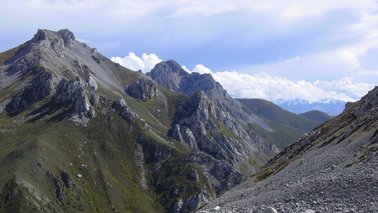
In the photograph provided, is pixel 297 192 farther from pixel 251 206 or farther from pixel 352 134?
pixel 352 134

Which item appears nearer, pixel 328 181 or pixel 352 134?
pixel 328 181

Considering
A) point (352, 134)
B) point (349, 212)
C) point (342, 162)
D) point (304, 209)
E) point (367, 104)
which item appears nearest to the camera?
point (349, 212)

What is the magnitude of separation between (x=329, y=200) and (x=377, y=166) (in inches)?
275

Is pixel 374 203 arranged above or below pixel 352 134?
below

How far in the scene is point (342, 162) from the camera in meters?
54.3

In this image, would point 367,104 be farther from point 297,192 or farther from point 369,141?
point 297,192

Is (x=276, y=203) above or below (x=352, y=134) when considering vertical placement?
A: below

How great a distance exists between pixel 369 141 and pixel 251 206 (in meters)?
21.2

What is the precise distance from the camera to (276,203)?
4116cm

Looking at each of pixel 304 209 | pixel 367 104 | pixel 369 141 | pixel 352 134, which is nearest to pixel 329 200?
pixel 304 209

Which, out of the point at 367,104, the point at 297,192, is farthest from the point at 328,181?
the point at 367,104

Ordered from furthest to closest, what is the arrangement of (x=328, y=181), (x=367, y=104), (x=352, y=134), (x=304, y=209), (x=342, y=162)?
(x=367, y=104)
(x=352, y=134)
(x=342, y=162)
(x=328, y=181)
(x=304, y=209)

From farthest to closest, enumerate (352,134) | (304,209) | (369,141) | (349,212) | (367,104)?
(367,104) < (352,134) < (369,141) < (304,209) < (349,212)

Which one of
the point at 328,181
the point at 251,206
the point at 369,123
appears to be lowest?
the point at 251,206
